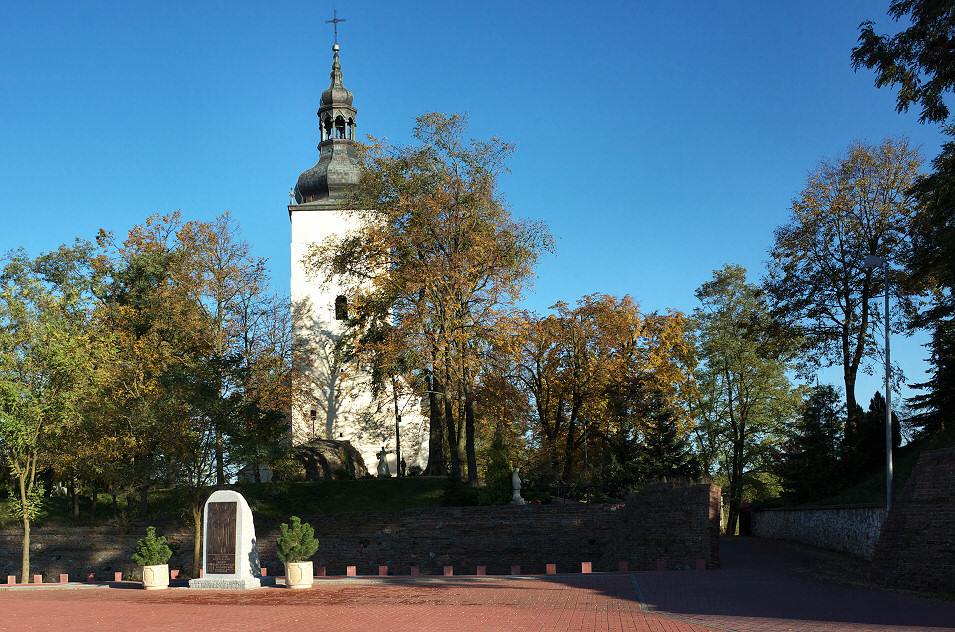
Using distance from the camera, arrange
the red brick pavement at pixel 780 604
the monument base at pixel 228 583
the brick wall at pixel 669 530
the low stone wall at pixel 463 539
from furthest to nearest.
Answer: the low stone wall at pixel 463 539, the brick wall at pixel 669 530, the monument base at pixel 228 583, the red brick pavement at pixel 780 604

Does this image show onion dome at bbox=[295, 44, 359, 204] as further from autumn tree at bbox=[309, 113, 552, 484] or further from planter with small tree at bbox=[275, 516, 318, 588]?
planter with small tree at bbox=[275, 516, 318, 588]

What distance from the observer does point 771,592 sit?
1587 cm

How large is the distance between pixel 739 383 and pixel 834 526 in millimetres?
16546

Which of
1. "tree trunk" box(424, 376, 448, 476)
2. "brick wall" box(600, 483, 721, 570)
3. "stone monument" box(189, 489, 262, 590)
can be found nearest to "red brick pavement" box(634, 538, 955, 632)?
"brick wall" box(600, 483, 721, 570)

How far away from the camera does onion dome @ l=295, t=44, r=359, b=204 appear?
4819 cm

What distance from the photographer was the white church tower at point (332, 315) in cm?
4531

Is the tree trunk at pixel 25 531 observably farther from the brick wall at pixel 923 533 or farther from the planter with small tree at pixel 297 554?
the brick wall at pixel 923 533

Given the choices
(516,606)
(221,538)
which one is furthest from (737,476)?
(516,606)

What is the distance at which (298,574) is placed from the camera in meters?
18.8

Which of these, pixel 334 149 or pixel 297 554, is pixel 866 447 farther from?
pixel 334 149

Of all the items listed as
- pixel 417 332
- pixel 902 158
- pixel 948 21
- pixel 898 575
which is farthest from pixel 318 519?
pixel 902 158

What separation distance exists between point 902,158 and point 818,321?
6.90m

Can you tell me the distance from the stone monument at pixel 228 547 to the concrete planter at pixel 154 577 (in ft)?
3.31

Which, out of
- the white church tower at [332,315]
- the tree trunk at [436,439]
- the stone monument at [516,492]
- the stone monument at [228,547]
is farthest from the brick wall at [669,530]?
the white church tower at [332,315]
